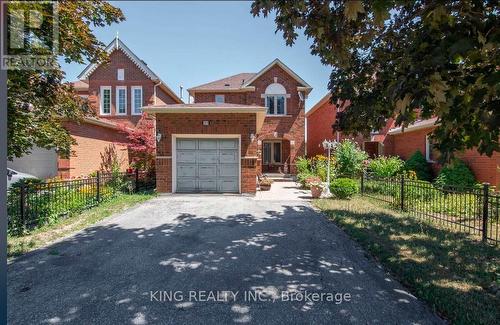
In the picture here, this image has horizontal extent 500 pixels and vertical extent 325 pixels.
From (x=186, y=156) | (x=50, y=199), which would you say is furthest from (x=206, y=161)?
(x=50, y=199)

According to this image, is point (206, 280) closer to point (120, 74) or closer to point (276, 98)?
point (276, 98)

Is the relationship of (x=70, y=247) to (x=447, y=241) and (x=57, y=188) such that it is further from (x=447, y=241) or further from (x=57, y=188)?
(x=447, y=241)

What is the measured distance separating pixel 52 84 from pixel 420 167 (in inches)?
676

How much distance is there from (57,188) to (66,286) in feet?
16.9

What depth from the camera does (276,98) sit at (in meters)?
21.3

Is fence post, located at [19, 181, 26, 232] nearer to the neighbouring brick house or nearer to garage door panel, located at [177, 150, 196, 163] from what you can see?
garage door panel, located at [177, 150, 196, 163]

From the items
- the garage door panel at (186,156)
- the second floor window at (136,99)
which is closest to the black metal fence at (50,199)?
the garage door panel at (186,156)

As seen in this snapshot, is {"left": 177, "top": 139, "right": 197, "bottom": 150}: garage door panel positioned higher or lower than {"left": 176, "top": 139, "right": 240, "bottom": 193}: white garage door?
higher

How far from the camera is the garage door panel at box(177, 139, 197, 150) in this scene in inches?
487

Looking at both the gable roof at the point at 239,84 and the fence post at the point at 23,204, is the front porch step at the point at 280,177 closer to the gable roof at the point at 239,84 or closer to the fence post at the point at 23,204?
the gable roof at the point at 239,84

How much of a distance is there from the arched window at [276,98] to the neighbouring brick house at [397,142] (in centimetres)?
381

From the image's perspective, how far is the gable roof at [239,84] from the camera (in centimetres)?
2112

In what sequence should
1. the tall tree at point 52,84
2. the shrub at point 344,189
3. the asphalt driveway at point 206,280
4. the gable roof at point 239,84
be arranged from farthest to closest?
the gable roof at point 239,84
the shrub at point 344,189
the tall tree at point 52,84
the asphalt driveway at point 206,280

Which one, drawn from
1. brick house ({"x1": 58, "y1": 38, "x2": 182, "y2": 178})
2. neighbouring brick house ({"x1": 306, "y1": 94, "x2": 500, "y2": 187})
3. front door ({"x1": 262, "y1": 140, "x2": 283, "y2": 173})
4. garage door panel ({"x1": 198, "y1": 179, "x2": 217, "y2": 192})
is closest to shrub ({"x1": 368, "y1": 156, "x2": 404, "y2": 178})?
neighbouring brick house ({"x1": 306, "y1": 94, "x2": 500, "y2": 187})
